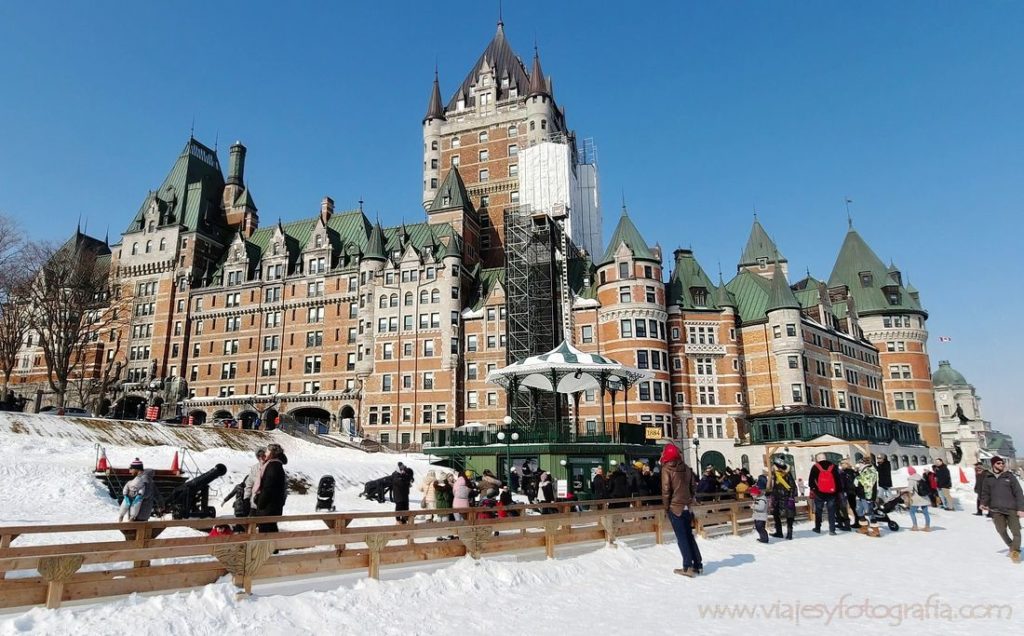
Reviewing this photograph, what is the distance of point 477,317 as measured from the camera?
5925cm

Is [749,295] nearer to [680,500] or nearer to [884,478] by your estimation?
[884,478]

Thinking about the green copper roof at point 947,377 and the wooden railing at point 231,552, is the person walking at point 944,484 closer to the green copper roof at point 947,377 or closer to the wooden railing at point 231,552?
the wooden railing at point 231,552

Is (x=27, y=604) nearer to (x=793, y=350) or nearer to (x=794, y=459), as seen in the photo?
(x=794, y=459)

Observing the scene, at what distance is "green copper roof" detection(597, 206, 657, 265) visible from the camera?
55.4 meters

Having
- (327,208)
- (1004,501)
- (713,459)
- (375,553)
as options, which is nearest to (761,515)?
(1004,501)

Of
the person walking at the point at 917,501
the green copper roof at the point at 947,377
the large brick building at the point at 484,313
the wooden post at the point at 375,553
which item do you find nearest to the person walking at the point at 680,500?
the wooden post at the point at 375,553

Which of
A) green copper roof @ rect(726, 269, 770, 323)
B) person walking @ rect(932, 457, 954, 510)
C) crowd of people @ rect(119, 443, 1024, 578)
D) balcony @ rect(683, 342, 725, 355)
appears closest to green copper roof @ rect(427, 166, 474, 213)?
balcony @ rect(683, 342, 725, 355)

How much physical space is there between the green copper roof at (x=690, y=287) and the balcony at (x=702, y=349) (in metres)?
3.44

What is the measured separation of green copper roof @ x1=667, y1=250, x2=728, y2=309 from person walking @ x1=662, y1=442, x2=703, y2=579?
153ft

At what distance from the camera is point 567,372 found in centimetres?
3281

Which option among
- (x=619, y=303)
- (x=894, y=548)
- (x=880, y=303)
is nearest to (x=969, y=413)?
(x=880, y=303)

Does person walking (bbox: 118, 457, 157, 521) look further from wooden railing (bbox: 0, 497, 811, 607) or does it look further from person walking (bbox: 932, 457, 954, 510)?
person walking (bbox: 932, 457, 954, 510)

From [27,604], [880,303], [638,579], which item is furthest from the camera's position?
[880,303]

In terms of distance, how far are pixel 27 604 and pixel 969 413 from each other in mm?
163218
